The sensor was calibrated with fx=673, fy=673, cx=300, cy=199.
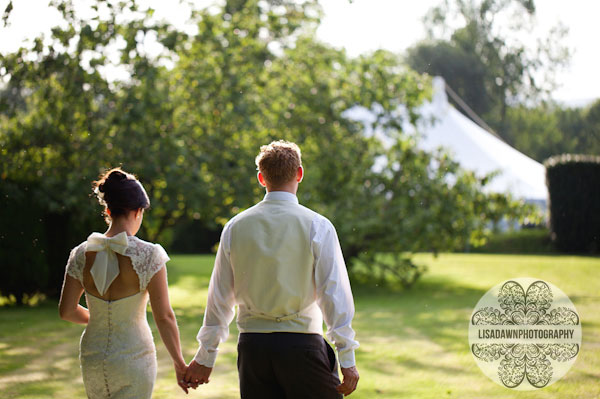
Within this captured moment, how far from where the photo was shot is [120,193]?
2529 millimetres

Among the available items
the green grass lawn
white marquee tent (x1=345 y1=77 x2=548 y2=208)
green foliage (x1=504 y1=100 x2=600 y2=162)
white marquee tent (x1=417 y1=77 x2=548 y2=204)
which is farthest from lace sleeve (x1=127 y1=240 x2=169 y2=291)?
green foliage (x1=504 y1=100 x2=600 y2=162)

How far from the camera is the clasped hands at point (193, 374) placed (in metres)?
2.66

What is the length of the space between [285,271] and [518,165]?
1424 centimetres

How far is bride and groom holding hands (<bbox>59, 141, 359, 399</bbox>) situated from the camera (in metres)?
2.40

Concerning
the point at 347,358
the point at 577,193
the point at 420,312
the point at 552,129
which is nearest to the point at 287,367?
the point at 347,358

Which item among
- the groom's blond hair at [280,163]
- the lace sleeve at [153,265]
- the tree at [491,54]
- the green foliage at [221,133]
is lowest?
the lace sleeve at [153,265]

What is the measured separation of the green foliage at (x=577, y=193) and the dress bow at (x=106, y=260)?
13713 mm

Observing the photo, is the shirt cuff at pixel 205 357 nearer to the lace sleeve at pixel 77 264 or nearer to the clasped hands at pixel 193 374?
the clasped hands at pixel 193 374

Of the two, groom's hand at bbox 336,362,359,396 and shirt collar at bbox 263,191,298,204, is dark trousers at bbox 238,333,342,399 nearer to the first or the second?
groom's hand at bbox 336,362,359,396

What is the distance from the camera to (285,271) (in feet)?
7.88

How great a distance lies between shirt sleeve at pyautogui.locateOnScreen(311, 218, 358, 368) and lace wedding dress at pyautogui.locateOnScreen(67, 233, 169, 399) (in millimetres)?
606

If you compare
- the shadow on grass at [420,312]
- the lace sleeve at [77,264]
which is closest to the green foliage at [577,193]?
the shadow on grass at [420,312]

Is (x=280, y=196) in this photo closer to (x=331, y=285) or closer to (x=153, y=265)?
(x=331, y=285)

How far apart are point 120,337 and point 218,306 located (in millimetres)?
384
